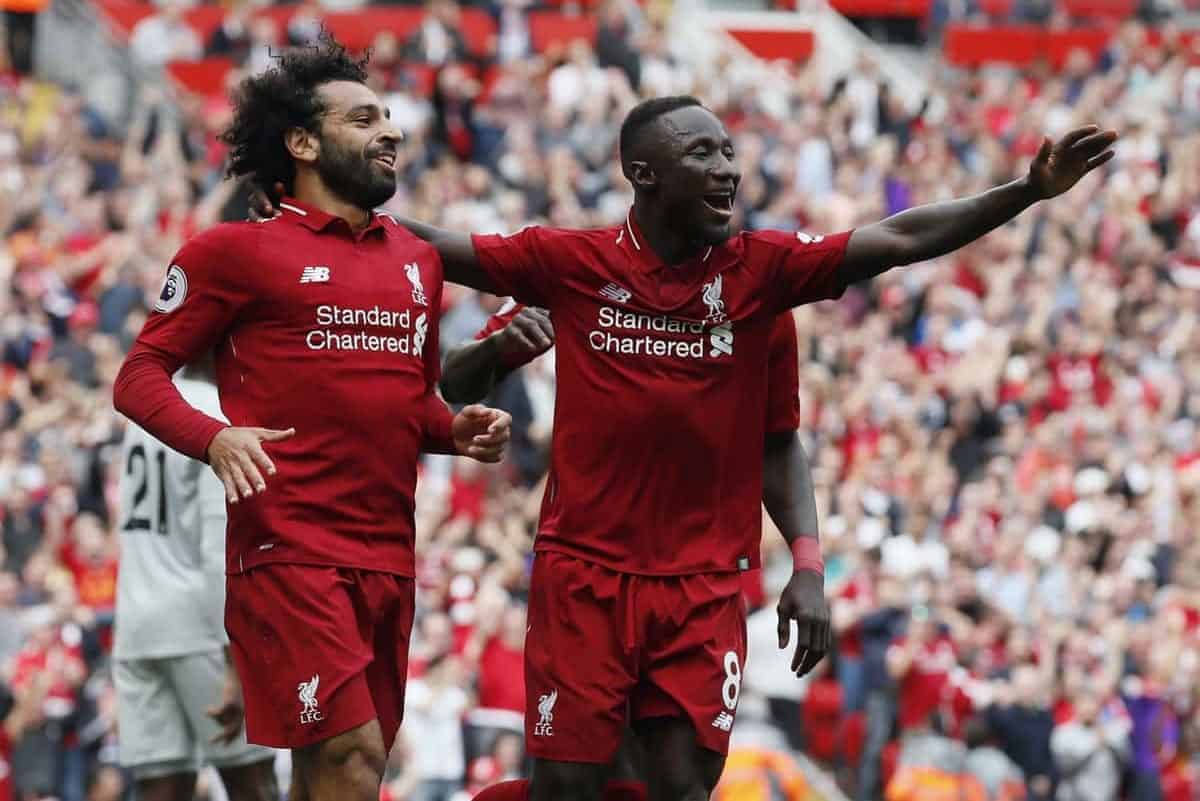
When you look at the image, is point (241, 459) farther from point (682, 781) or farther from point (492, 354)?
point (682, 781)

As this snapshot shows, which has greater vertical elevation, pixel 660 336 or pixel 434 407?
pixel 660 336

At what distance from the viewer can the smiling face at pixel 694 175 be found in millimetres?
8094

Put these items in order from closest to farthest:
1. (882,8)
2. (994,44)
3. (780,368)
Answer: (780,368) → (994,44) → (882,8)

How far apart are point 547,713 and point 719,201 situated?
5.41 ft

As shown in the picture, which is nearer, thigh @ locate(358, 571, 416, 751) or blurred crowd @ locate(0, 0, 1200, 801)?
thigh @ locate(358, 571, 416, 751)

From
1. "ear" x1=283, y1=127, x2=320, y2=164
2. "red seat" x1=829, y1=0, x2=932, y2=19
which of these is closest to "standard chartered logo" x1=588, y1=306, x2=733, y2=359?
"ear" x1=283, y1=127, x2=320, y2=164

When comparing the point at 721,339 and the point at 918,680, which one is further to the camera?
the point at 918,680

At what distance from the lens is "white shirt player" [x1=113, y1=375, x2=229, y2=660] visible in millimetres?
9578

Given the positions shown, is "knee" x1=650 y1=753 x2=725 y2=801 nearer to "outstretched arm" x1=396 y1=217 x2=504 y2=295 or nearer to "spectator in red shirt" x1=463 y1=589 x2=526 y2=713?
"outstretched arm" x1=396 y1=217 x2=504 y2=295

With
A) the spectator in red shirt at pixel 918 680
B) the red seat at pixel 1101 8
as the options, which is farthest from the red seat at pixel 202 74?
the spectator in red shirt at pixel 918 680

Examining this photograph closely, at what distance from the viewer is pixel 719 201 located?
810 centimetres

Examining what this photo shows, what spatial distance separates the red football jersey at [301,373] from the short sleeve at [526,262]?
1.29 ft

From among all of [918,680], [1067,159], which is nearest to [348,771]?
[1067,159]

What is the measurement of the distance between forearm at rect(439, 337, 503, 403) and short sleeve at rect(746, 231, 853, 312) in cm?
91
